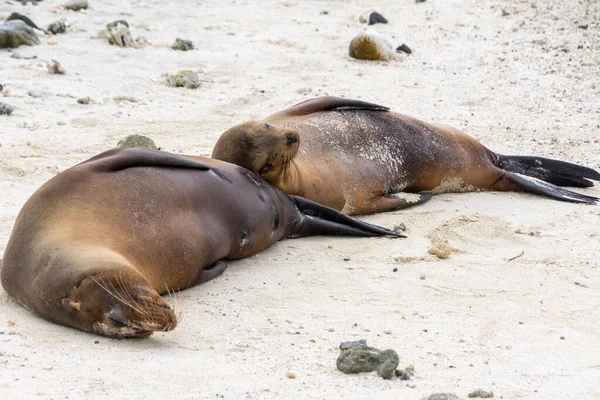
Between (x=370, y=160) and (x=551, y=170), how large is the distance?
1227 mm

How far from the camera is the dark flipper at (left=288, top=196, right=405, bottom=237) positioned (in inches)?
210

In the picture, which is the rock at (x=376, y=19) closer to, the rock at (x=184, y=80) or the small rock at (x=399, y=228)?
the rock at (x=184, y=80)

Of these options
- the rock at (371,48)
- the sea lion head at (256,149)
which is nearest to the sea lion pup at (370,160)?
the sea lion head at (256,149)

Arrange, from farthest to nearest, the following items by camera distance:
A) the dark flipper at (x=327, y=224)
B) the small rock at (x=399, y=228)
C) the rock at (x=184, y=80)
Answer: the rock at (x=184, y=80)
the small rock at (x=399, y=228)
the dark flipper at (x=327, y=224)

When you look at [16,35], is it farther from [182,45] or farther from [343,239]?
[343,239]

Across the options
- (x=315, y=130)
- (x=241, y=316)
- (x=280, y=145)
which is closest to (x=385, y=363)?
(x=241, y=316)

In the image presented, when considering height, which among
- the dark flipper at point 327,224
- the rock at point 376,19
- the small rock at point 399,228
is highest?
the rock at point 376,19

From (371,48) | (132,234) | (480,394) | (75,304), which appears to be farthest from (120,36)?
(480,394)

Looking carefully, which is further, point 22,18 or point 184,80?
point 22,18

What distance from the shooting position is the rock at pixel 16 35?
8320mm

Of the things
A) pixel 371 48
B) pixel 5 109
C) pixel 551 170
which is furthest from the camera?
pixel 371 48

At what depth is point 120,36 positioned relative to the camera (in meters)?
8.84

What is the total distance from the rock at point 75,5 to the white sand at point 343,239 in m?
Result: 0.09

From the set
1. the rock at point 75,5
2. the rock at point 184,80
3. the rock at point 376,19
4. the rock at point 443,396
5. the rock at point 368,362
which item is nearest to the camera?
the rock at point 443,396
